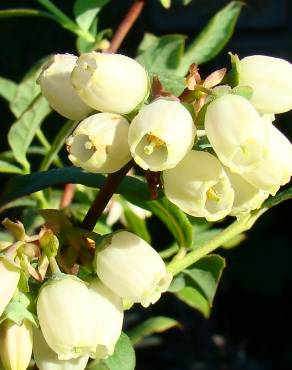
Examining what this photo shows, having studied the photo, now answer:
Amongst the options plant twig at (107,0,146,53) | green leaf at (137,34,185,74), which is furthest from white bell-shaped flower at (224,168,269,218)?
plant twig at (107,0,146,53)

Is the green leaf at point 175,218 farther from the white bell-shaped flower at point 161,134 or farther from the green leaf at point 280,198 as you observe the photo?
the white bell-shaped flower at point 161,134

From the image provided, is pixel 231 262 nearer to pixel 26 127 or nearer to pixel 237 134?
pixel 26 127

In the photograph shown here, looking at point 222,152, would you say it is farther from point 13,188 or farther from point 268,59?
point 13,188

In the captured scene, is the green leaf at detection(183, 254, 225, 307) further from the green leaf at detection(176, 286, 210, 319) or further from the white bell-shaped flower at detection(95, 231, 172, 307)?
the white bell-shaped flower at detection(95, 231, 172, 307)

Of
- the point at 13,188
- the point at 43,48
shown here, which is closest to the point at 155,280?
the point at 13,188

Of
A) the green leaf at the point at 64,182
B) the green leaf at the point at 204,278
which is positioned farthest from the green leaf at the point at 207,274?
the green leaf at the point at 64,182

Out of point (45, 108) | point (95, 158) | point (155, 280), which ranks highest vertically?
point (95, 158)
